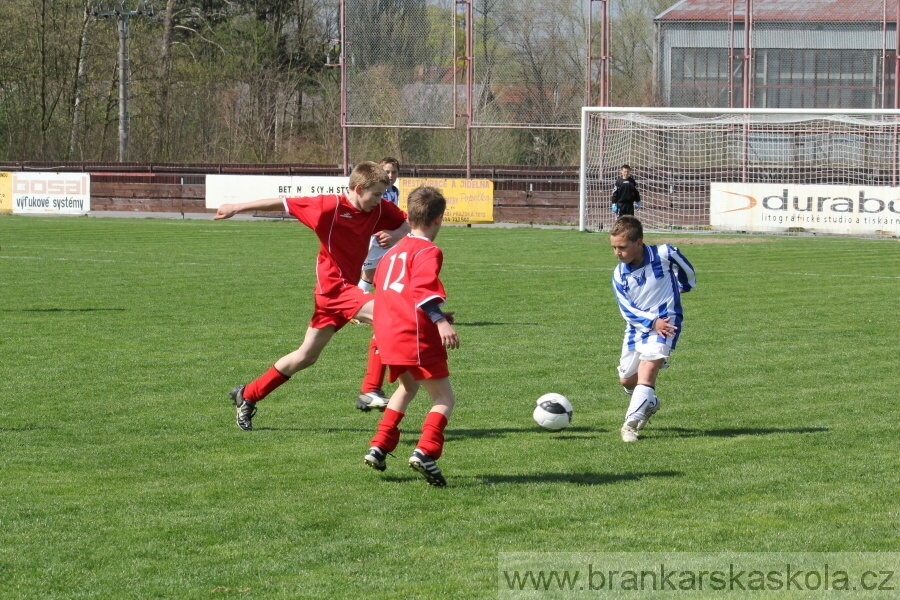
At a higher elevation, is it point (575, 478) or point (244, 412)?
point (244, 412)

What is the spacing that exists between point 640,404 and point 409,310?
1.75m

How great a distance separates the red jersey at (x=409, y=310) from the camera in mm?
5602

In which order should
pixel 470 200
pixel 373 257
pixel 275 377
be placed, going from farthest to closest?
1. pixel 470 200
2. pixel 373 257
3. pixel 275 377

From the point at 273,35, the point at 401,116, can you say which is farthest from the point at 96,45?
the point at 401,116

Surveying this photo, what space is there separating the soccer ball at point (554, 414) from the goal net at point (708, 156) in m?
20.5

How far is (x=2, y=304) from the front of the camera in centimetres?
1337

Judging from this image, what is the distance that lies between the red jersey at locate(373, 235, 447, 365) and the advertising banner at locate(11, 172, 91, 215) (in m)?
29.8

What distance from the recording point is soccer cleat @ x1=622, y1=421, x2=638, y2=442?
6680 millimetres

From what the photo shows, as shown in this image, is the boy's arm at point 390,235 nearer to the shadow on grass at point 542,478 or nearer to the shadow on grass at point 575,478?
the shadow on grass at point 542,478

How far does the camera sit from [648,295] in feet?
23.1

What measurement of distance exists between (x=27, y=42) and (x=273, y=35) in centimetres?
922

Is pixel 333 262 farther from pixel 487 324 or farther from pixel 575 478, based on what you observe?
pixel 487 324

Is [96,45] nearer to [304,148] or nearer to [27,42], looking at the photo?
[27,42]

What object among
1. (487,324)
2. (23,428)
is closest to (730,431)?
(23,428)
